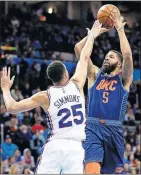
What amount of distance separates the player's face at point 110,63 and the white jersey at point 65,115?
57.1 inches

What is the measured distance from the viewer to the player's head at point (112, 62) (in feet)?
30.0

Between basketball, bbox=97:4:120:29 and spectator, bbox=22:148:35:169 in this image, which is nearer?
basketball, bbox=97:4:120:29

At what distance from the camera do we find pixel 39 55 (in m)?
25.2

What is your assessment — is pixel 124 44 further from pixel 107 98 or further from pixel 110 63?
pixel 107 98

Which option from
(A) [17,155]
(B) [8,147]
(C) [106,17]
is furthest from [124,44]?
(B) [8,147]

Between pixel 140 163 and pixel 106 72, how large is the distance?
1138 centimetres

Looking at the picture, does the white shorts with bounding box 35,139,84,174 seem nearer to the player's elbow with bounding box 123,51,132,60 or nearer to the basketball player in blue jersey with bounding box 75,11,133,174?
the basketball player in blue jersey with bounding box 75,11,133,174

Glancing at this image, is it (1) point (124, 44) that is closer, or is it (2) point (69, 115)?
(2) point (69, 115)

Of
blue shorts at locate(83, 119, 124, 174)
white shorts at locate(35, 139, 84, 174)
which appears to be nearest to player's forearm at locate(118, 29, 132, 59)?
blue shorts at locate(83, 119, 124, 174)

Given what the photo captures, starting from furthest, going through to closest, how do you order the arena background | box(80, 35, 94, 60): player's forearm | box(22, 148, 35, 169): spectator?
the arena background < box(22, 148, 35, 169): spectator < box(80, 35, 94, 60): player's forearm

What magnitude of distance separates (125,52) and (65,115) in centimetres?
184

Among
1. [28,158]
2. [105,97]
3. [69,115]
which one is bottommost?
[28,158]

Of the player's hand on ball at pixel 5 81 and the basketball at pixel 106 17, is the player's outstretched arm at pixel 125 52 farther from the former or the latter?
the player's hand on ball at pixel 5 81

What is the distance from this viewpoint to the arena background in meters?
17.9
